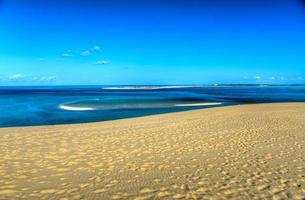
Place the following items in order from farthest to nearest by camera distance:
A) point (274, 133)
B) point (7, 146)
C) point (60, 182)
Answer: point (274, 133)
point (7, 146)
point (60, 182)

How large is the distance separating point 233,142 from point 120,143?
15.9ft

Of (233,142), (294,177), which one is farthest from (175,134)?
(294,177)

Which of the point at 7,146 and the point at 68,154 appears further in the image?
the point at 7,146

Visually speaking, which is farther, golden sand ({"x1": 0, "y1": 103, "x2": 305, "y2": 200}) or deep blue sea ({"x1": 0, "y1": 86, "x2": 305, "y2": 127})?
deep blue sea ({"x1": 0, "y1": 86, "x2": 305, "y2": 127})

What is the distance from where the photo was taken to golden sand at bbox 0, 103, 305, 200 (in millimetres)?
5645

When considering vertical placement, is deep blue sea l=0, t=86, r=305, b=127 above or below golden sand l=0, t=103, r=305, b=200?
below

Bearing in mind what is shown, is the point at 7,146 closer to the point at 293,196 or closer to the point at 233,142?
the point at 233,142

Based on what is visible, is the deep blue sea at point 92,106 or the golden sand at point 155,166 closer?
the golden sand at point 155,166

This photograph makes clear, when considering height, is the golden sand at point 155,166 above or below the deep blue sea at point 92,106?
above

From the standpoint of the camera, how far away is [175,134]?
12.6 metres

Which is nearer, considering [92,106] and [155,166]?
[155,166]

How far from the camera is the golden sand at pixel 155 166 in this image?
5.64 m

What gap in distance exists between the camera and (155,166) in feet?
24.5

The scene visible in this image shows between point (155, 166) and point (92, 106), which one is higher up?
point (155, 166)
